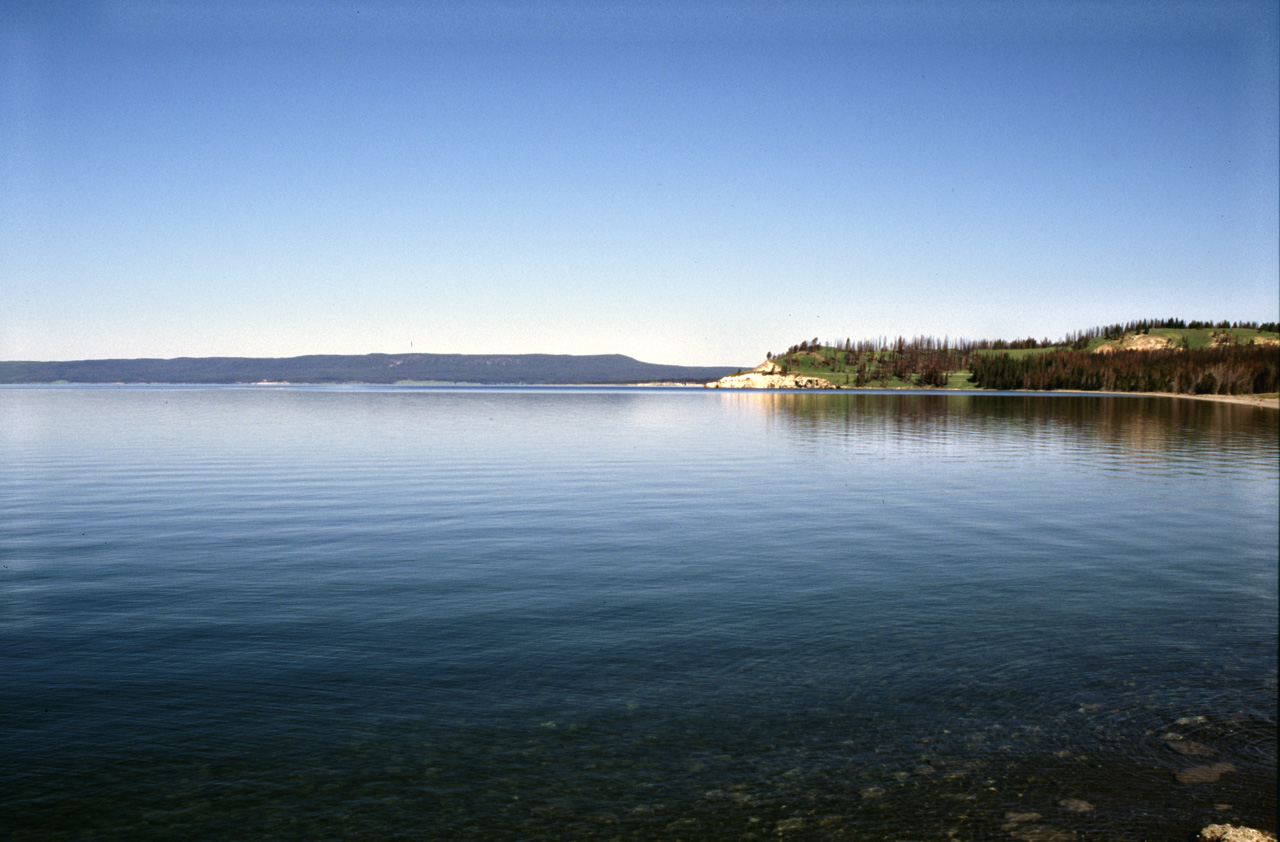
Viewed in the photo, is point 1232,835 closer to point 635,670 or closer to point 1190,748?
point 1190,748

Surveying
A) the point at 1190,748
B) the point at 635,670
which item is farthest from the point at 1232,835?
the point at 635,670

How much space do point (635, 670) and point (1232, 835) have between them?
8213 mm

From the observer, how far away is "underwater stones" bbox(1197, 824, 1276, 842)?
28.8ft

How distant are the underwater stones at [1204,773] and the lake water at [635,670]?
0.19 ft

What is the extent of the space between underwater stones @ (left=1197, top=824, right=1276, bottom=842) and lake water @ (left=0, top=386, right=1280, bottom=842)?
0.81 feet

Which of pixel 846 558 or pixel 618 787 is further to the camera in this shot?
pixel 846 558

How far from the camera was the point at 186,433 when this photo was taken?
236 feet

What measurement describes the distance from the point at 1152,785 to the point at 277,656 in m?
13.5

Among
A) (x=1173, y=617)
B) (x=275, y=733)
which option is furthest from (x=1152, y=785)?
(x=275, y=733)

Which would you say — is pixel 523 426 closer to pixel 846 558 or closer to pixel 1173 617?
pixel 846 558

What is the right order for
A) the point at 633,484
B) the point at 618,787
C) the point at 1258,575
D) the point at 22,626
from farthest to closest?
the point at 633,484
the point at 1258,575
the point at 22,626
the point at 618,787

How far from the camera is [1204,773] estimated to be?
10414 millimetres

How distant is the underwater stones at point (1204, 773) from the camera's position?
10.3m

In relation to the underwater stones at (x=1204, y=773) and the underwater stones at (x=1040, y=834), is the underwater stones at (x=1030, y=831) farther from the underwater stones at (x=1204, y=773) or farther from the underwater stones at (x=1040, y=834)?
the underwater stones at (x=1204, y=773)
